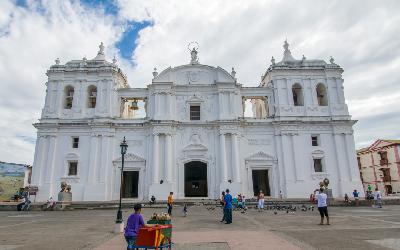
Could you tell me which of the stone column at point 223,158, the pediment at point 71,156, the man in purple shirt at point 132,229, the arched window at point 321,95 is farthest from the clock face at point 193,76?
the man in purple shirt at point 132,229

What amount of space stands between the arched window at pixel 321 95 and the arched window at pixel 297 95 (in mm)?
2124

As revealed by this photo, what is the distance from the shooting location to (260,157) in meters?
27.8

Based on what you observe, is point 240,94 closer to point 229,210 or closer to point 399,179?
point 229,210

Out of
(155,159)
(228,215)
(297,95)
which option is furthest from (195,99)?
(228,215)

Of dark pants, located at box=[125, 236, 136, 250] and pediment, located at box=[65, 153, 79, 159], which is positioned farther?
pediment, located at box=[65, 153, 79, 159]

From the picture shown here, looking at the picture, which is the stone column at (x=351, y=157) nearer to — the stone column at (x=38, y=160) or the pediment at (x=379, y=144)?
the pediment at (x=379, y=144)

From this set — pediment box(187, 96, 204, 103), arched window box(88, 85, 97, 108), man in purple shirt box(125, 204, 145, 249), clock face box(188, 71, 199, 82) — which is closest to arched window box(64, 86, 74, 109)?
arched window box(88, 85, 97, 108)

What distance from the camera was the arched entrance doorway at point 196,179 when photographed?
28.0 m

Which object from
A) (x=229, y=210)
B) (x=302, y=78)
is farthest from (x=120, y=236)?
(x=302, y=78)

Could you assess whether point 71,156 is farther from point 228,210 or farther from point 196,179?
point 228,210

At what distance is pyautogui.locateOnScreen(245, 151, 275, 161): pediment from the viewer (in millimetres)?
27594

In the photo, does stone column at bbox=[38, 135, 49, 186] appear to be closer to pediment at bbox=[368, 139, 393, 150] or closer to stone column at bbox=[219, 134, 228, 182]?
stone column at bbox=[219, 134, 228, 182]

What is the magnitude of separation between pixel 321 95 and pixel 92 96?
2493 centimetres

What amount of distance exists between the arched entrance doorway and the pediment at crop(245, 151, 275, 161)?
15.1ft
